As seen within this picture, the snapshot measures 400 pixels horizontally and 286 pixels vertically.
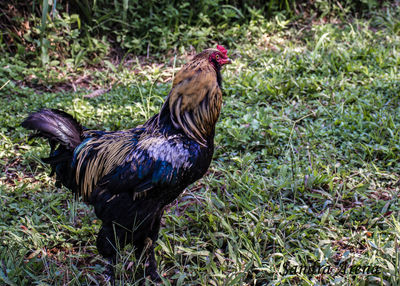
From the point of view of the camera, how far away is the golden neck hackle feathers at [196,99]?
8.74 feet

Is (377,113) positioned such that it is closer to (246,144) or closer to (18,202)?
(246,144)

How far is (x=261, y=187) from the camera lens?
145 inches

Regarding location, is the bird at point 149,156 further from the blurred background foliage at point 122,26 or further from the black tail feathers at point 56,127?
the blurred background foliage at point 122,26

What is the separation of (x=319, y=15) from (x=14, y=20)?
4.92 m

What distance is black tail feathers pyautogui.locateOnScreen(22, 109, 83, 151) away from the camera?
279 centimetres

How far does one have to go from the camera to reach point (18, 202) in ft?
12.2

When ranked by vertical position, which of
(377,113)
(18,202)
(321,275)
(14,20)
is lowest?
(18,202)

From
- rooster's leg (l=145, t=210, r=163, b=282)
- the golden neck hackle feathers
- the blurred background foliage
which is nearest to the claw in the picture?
rooster's leg (l=145, t=210, r=163, b=282)

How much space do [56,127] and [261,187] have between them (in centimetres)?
188

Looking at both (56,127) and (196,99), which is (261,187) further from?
(56,127)

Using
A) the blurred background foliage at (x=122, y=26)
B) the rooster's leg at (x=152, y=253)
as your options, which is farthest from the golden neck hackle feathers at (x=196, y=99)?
the blurred background foliage at (x=122, y=26)

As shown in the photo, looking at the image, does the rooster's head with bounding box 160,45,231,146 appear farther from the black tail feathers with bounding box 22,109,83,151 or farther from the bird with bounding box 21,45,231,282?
the black tail feathers with bounding box 22,109,83,151

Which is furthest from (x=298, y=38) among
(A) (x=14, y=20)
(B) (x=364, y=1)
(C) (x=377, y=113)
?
(A) (x=14, y=20)

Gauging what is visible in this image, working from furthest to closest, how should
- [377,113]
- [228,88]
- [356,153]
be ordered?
[228,88] → [377,113] → [356,153]
